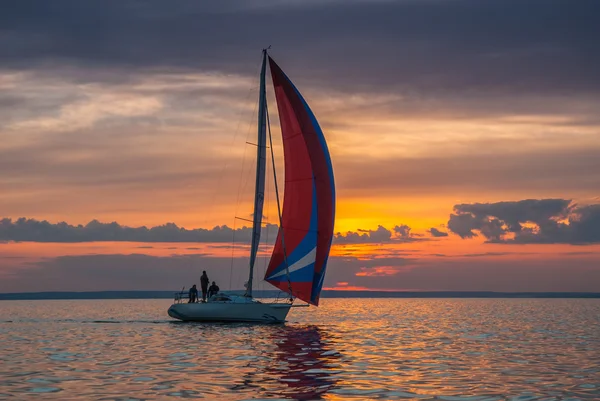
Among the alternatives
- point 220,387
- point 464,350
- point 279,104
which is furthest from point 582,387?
point 279,104

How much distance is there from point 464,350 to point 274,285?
1609 centimetres

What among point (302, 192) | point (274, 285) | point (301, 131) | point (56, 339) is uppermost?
point (301, 131)

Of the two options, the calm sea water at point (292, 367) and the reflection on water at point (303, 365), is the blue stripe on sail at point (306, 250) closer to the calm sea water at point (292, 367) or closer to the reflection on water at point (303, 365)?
the calm sea water at point (292, 367)

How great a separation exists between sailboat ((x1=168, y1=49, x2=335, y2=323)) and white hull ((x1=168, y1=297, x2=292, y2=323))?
70 mm

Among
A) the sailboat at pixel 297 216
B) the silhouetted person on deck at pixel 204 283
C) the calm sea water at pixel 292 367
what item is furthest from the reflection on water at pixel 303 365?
the silhouetted person on deck at pixel 204 283

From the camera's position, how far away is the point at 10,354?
111ft

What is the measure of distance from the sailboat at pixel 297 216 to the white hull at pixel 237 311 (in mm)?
70

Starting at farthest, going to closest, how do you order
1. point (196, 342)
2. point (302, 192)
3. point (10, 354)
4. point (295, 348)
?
1. point (302, 192)
2. point (196, 342)
3. point (295, 348)
4. point (10, 354)

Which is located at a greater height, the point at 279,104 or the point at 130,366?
the point at 279,104

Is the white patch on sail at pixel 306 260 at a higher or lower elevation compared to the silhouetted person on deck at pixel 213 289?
higher

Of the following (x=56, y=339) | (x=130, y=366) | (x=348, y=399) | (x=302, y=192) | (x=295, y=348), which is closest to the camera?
(x=348, y=399)

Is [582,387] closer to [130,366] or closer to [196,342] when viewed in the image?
[130,366]

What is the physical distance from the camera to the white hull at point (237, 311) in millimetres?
48375

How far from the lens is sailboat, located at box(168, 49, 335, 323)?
49.8m
